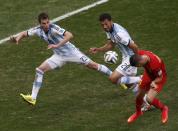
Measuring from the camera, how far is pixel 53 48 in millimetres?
17156

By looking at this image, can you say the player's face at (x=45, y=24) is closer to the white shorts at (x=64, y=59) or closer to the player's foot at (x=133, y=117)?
the white shorts at (x=64, y=59)

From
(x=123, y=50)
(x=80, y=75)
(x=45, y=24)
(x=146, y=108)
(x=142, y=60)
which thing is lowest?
(x=146, y=108)

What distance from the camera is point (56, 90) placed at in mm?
18438

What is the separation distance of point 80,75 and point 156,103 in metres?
4.05

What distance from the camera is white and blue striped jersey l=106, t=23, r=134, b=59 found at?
1650cm

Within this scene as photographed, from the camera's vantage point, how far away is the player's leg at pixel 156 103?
15.6 meters

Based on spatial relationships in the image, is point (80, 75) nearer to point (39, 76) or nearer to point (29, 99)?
point (39, 76)

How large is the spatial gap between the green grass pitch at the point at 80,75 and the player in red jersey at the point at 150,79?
0.33m

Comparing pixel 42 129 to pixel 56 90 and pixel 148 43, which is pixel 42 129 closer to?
pixel 56 90

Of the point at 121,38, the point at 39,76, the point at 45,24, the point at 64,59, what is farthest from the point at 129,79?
the point at 45,24

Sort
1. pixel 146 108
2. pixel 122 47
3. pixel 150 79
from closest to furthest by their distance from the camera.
A: 1. pixel 150 79
2. pixel 146 108
3. pixel 122 47

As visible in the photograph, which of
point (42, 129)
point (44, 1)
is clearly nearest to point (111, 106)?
point (42, 129)

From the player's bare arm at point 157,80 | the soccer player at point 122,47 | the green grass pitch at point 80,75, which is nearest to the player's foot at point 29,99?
the green grass pitch at point 80,75

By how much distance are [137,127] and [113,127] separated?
538mm
